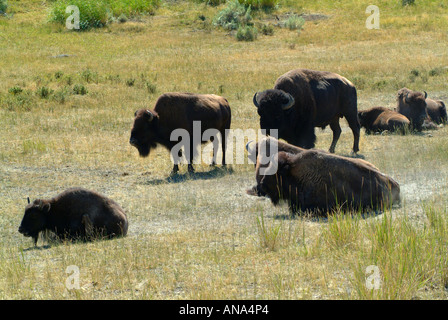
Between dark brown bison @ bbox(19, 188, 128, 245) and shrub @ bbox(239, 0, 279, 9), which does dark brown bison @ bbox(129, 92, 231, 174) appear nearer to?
dark brown bison @ bbox(19, 188, 128, 245)

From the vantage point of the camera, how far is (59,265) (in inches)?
288

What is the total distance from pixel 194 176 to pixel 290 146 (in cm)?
393

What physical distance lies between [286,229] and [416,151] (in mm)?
6932

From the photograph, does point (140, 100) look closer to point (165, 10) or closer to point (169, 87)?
point (169, 87)

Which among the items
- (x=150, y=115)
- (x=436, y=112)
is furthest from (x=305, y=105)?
(x=436, y=112)

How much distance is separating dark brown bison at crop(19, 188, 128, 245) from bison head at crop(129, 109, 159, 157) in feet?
15.5

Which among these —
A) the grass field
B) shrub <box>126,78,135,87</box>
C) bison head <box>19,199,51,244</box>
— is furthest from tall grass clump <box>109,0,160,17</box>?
bison head <box>19,199,51,244</box>

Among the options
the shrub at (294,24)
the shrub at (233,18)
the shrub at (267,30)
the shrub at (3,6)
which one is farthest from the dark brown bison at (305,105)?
the shrub at (3,6)

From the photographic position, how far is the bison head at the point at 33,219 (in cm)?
909

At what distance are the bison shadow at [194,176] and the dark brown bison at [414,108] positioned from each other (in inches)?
247

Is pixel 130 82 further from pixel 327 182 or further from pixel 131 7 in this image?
pixel 131 7

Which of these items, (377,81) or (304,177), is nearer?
(304,177)

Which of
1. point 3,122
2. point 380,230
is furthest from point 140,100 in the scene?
point 380,230

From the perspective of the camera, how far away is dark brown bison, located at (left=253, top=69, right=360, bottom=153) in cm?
1306
